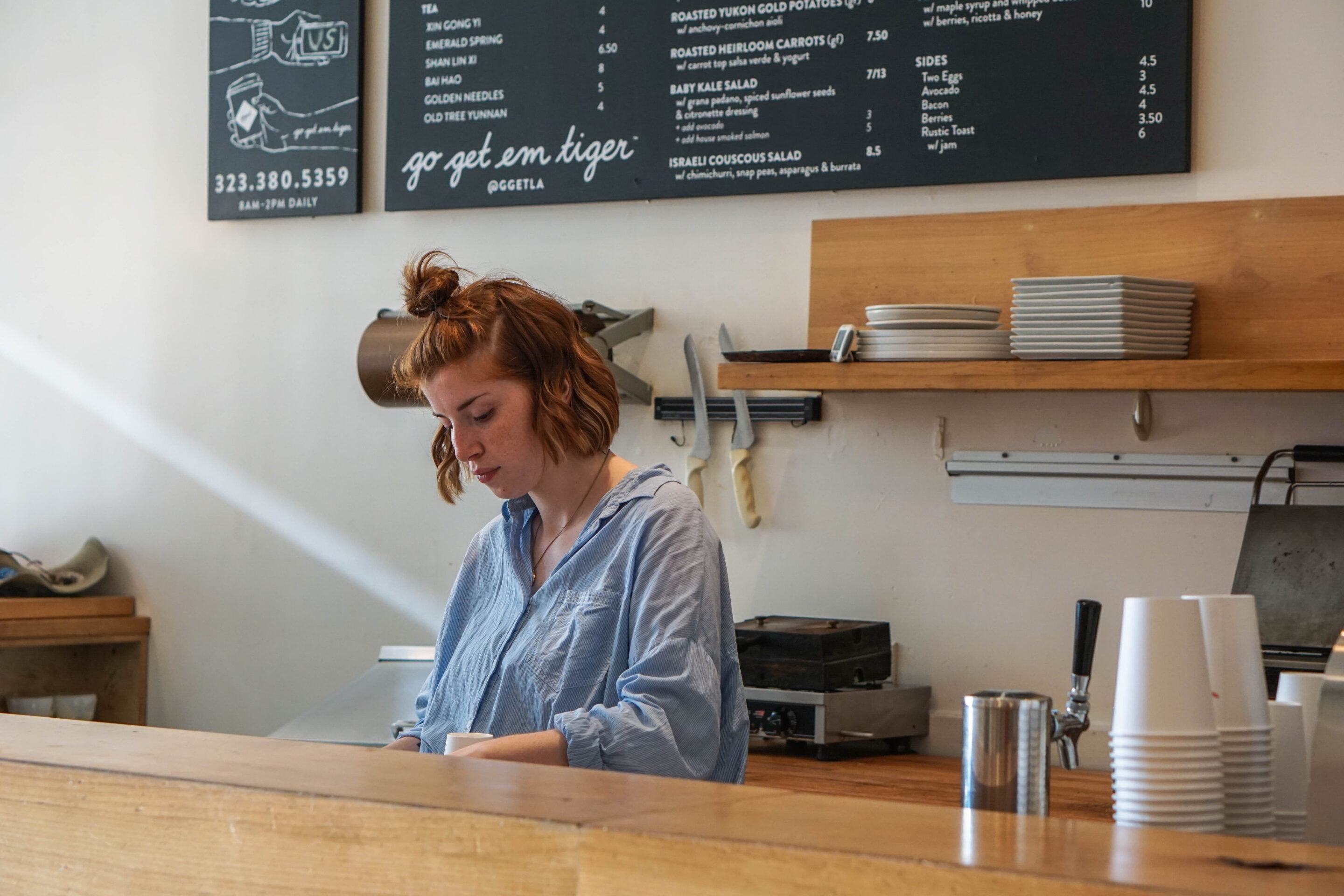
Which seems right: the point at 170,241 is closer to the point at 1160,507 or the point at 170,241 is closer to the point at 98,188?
the point at 98,188

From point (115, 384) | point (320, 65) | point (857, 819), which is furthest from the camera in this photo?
point (115, 384)

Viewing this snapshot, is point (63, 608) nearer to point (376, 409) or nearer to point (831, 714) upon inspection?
point (376, 409)

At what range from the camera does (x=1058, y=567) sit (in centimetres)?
260

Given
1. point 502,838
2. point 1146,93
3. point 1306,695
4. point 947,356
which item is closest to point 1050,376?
point 947,356

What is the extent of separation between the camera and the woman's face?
169cm

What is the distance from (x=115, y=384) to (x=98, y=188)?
49 cm

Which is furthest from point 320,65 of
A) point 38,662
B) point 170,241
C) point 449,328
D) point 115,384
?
point 449,328

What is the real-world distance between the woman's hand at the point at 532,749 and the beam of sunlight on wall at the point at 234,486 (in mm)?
1717

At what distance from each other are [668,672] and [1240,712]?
0.63m

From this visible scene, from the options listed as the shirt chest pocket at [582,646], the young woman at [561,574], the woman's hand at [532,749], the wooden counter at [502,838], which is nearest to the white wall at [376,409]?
the young woman at [561,574]

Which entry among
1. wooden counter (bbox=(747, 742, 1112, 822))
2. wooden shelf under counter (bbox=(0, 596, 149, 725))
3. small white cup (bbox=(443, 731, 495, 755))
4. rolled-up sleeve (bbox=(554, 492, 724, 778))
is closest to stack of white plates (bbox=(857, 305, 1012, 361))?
wooden counter (bbox=(747, 742, 1112, 822))

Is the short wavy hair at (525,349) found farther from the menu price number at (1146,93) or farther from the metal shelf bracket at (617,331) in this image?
the menu price number at (1146,93)

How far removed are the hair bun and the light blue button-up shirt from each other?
304mm

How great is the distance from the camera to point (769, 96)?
2828 mm
